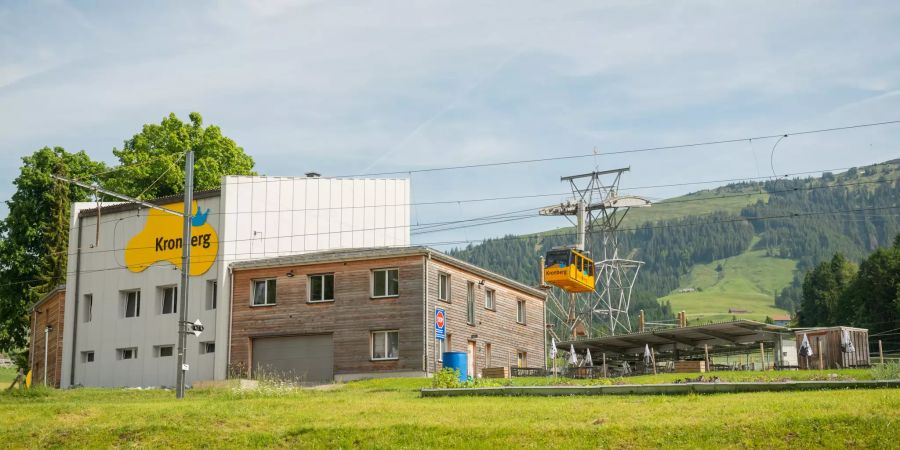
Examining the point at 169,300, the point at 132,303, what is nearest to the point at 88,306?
the point at 132,303

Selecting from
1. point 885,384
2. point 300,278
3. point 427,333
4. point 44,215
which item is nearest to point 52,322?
point 44,215

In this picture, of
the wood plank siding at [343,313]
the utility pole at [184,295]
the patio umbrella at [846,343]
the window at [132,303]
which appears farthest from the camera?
the window at [132,303]

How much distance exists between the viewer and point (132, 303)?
51.7 m

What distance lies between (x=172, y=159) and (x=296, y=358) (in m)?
21.5

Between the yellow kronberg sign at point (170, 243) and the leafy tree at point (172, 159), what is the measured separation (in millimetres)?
9789

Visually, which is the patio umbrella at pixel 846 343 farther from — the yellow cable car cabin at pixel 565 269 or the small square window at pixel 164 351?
the small square window at pixel 164 351

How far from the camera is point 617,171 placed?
67562 mm

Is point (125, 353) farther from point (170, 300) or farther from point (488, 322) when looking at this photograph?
point (488, 322)

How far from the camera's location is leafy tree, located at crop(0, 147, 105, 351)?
63531 mm

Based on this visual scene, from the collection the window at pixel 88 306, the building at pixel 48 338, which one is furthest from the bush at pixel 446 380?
the building at pixel 48 338

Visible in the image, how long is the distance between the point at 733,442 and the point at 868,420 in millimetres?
2528

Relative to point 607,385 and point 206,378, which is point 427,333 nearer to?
point 206,378

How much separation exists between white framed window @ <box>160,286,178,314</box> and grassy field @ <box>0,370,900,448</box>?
2158 cm

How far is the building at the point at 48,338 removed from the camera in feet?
177
